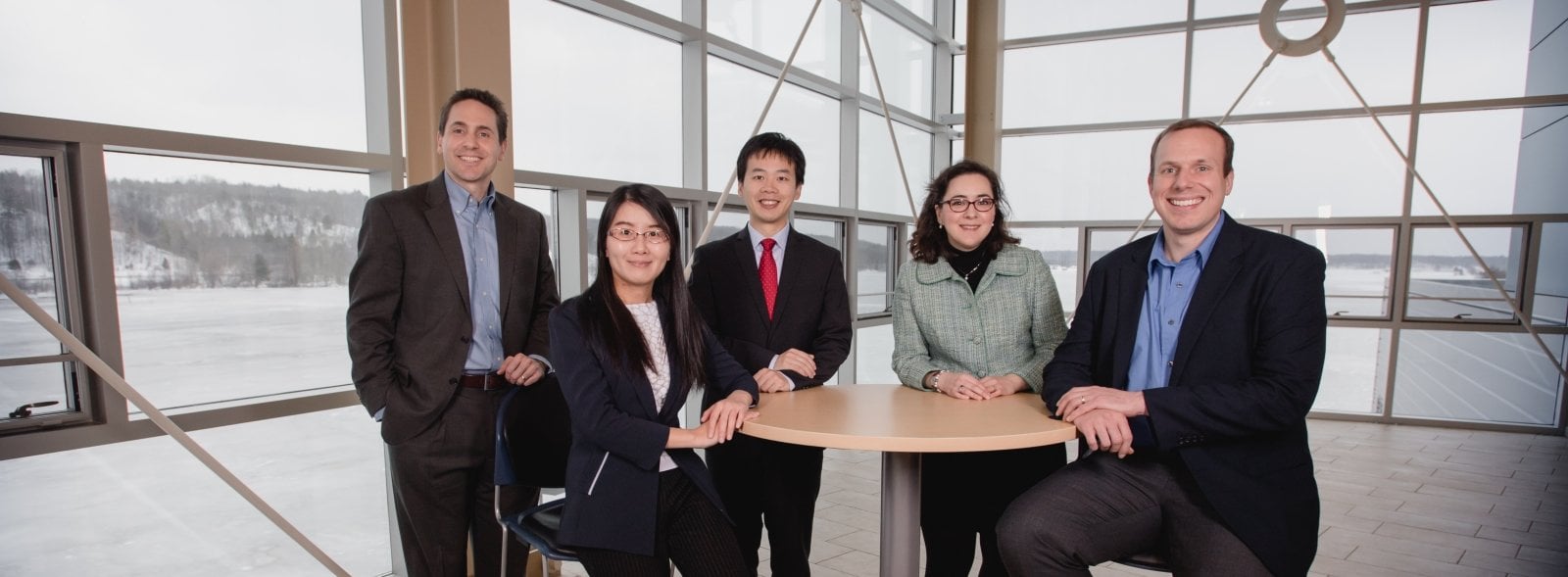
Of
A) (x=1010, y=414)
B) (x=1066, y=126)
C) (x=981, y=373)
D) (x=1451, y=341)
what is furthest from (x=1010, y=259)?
(x=1451, y=341)

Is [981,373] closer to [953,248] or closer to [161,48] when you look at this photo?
[953,248]

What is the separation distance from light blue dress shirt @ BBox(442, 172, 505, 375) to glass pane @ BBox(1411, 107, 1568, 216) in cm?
696

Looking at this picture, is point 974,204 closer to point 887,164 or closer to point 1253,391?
point 1253,391

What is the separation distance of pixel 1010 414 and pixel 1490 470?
4.97 m

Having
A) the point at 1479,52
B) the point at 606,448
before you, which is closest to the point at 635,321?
the point at 606,448

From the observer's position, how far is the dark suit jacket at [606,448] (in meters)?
1.55

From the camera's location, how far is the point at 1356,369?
6.10 m

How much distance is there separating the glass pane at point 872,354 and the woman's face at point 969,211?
4360 mm

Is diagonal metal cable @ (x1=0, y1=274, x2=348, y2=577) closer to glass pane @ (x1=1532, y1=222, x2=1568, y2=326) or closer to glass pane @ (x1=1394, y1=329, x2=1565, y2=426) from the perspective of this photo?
glass pane @ (x1=1394, y1=329, x2=1565, y2=426)

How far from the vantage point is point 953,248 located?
2088mm

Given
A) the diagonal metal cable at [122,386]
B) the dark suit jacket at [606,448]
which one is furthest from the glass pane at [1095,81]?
the diagonal metal cable at [122,386]

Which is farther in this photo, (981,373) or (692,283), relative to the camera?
(692,283)

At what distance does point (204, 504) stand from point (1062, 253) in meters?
6.72

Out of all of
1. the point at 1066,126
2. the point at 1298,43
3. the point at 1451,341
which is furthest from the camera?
the point at 1066,126
